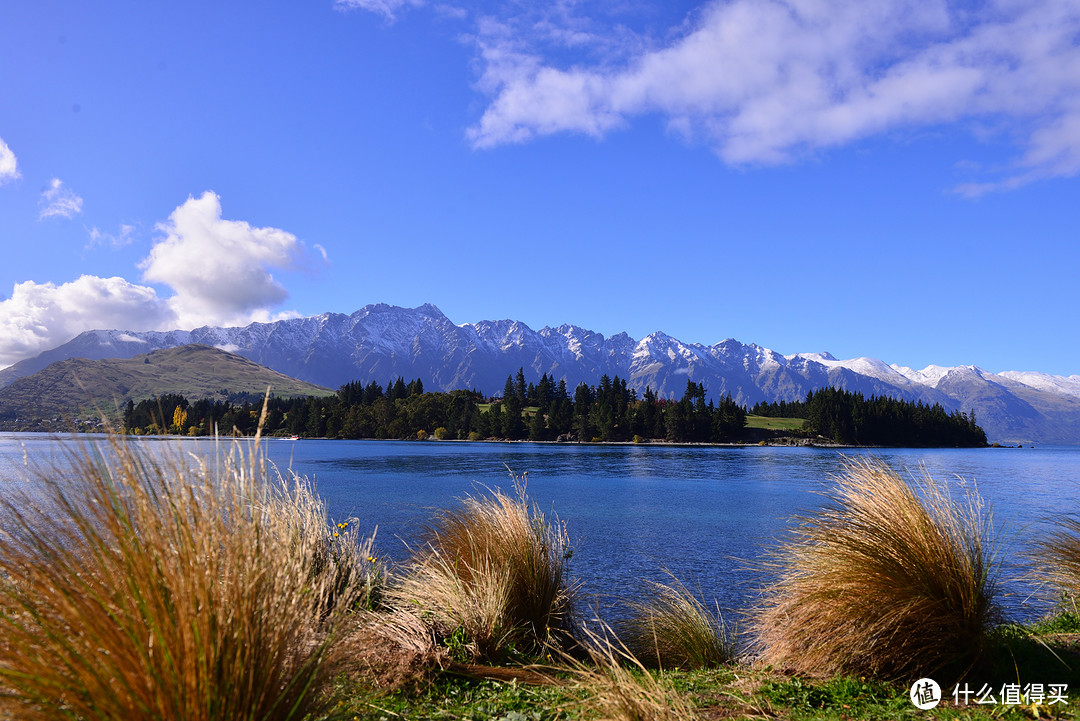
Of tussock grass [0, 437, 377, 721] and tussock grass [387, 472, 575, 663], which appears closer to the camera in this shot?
tussock grass [0, 437, 377, 721]

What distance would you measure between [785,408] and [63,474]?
18738 centimetres

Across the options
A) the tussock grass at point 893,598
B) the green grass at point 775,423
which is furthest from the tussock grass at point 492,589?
the green grass at point 775,423

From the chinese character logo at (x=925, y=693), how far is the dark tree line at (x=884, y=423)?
136 metres

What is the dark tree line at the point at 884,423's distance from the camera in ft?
436

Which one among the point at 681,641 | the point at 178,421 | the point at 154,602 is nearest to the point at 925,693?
the point at 681,641

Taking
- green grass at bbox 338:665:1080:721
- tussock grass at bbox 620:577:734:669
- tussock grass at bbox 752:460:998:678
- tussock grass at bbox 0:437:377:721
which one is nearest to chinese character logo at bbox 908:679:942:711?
green grass at bbox 338:665:1080:721

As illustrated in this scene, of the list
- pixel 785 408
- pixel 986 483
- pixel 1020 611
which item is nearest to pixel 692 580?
pixel 1020 611

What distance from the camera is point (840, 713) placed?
16.6 ft

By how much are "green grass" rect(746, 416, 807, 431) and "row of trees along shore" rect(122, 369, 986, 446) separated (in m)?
4.10

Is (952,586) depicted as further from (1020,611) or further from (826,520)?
(1020,611)

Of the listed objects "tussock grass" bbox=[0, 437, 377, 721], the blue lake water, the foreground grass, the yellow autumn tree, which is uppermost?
the yellow autumn tree

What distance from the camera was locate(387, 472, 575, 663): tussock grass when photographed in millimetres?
6934

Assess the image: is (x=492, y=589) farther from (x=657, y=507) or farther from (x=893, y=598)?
(x=657, y=507)

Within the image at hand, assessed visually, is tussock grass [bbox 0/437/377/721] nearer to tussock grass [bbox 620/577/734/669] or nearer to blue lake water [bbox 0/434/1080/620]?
blue lake water [bbox 0/434/1080/620]
